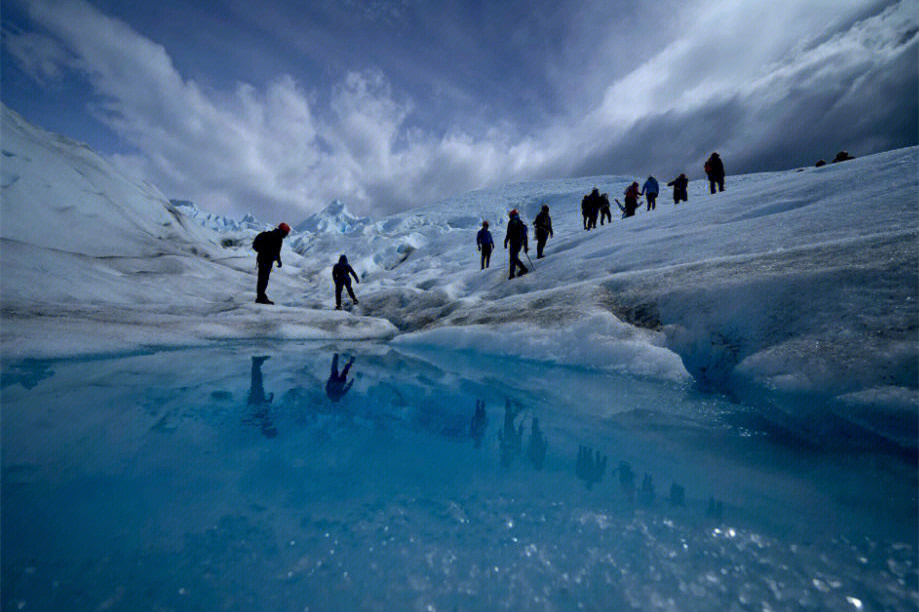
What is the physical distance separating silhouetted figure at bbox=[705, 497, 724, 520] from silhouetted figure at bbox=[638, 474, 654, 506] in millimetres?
262

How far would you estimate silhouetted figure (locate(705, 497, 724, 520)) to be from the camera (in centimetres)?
193

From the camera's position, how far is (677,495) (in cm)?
212

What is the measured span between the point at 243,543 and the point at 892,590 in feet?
8.47

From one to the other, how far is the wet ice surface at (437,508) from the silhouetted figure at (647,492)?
15 mm

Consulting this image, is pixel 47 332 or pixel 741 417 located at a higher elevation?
pixel 47 332

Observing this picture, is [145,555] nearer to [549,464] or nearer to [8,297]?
[549,464]

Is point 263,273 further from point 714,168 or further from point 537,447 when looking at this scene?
point 714,168

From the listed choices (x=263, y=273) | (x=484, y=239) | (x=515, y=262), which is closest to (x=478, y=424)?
(x=515, y=262)

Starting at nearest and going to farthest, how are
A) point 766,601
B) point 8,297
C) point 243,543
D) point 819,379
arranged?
point 766,601, point 243,543, point 819,379, point 8,297

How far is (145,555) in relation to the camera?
1.57m

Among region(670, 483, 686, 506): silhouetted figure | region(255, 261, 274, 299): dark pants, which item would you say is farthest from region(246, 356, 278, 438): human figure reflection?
region(255, 261, 274, 299): dark pants

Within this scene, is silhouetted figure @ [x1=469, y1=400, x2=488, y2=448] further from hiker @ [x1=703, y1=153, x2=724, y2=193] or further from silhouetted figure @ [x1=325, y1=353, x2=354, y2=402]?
hiker @ [x1=703, y1=153, x2=724, y2=193]

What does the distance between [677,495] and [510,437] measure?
46.1 inches

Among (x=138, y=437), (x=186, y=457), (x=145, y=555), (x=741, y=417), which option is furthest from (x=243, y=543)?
(x=741, y=417)
